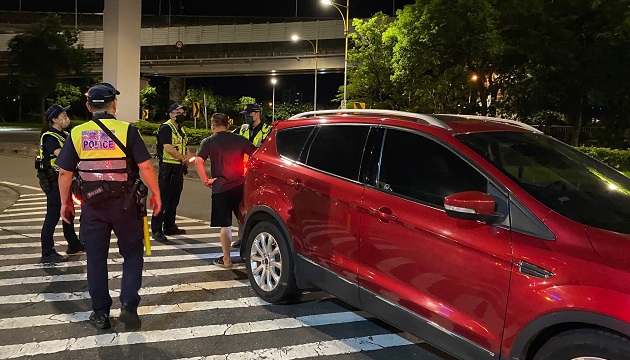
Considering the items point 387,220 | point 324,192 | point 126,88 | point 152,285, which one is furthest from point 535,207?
point 126,88

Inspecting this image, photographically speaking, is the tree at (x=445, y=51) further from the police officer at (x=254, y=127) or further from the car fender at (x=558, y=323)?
the car fender at (x=558, y=323)

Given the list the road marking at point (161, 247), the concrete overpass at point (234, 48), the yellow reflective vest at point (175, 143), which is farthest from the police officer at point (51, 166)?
the concrete overpass at point (234, 48)

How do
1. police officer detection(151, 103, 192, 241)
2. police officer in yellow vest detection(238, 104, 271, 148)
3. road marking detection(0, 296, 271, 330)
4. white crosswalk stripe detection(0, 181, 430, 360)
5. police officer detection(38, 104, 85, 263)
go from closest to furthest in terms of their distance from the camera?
white crosswalk stripe detection(0, 181, 430, 360), road marking detection(0, 296, 271, 330), police officer detection(38, 104, 85, 263), police officer detection(151, 103, 192, 241), police officer in yellow vest detection(238, 104, 271, 148)

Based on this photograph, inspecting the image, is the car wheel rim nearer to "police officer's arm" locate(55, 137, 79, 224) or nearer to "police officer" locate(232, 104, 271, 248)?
"police officer's arm" locate(55, 137, 79, 224)

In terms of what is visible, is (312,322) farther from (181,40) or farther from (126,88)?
(181,40)

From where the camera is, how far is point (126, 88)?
97.1ft

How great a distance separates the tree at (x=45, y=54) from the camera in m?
43.2

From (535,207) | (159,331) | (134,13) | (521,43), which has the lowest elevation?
(159,331)

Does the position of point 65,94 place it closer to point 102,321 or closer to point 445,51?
point 445,51

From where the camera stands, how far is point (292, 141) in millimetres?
4855

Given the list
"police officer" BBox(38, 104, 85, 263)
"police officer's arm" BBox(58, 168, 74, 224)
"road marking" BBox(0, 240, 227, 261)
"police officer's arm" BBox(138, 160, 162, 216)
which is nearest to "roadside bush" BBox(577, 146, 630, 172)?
"road marking" BBox(0, 240, 227, 261)

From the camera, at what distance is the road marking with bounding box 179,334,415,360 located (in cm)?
379

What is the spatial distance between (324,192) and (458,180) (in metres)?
1.19

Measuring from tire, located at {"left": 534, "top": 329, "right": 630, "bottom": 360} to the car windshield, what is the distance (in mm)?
559
